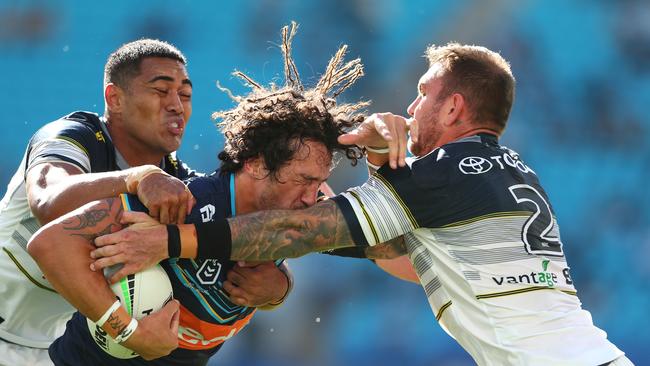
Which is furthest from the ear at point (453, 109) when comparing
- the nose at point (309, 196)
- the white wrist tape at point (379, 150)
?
the nose at point (309, 196)

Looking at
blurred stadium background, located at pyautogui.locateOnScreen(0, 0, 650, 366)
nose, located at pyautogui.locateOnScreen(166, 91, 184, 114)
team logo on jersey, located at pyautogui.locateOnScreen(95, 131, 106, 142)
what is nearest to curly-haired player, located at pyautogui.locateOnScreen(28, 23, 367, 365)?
team logo on jersey, located at pyautogui.locateOnScreen(95, 131, 106, 142)

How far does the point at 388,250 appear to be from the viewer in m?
4.60

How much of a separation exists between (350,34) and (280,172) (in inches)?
154

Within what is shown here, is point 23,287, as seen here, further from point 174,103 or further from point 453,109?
point 453,109

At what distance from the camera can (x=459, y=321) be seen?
13.1 feet

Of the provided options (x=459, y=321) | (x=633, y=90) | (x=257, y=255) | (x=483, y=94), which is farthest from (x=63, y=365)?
(x=633, y=90)

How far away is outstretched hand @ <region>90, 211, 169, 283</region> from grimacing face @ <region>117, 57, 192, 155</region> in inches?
66.1

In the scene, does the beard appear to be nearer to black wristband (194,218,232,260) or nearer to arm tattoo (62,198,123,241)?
black wristband (194,218,232,260)

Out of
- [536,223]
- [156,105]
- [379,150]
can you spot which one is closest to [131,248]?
[379,150]

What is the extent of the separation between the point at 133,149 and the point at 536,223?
8.25 feet

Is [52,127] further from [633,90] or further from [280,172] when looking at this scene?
[633,90]

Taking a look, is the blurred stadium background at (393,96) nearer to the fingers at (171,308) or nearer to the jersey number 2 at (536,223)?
the jersey number 2 at (536,223)

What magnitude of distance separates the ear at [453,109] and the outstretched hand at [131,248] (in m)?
1.50

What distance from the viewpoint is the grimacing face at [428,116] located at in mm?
4438
